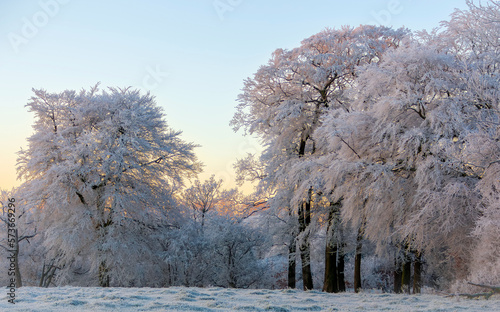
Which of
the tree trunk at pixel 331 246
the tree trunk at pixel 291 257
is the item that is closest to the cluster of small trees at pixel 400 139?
the tree trunk at pixel 331 246

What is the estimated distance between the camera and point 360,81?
16.9 metres

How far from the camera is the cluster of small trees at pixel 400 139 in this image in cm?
1359

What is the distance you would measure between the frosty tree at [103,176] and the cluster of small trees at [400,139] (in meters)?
6.85

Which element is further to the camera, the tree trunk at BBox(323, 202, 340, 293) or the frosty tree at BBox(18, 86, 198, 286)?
the frosty tree at BBox(18, 86, 198, 286)

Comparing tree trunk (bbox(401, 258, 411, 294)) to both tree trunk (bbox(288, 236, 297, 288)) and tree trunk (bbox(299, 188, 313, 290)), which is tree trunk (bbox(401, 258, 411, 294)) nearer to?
tree trunk (bbox(299, 188, 313, 290))

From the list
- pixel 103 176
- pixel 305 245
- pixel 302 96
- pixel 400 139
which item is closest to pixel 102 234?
pixel 103 176

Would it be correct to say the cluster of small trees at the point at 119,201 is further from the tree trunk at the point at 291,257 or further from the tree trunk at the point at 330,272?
the tree trunk at the point at 330,272

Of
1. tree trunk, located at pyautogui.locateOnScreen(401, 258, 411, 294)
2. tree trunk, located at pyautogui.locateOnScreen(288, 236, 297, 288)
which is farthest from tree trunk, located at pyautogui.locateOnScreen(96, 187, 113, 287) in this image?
tree trunk, located at pyautogui.locateOnScreen(401, 258, 411, 294)

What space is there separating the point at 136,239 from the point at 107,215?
6.91 feet

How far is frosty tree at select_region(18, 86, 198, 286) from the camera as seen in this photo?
21.2 metres

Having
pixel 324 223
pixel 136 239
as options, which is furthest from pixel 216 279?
pixel 324 223

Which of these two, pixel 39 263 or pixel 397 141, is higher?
pixel 397 141

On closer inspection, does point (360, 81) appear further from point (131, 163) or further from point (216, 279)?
point (216, 279)

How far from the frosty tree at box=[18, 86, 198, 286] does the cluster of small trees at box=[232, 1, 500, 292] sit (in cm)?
685
